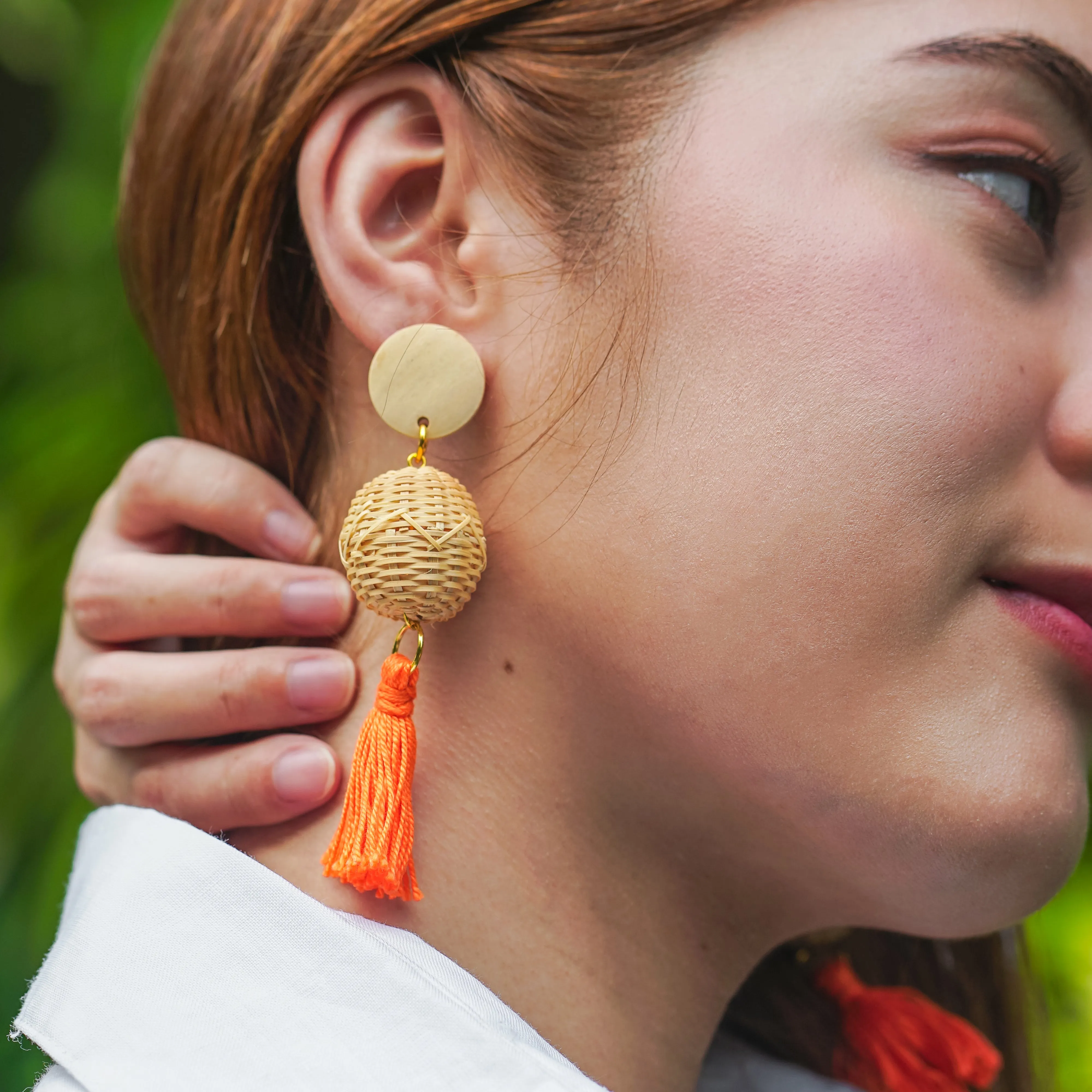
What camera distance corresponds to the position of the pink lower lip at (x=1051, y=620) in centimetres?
108

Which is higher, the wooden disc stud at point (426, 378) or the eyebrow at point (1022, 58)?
the eyebrow at point (1022, 58)

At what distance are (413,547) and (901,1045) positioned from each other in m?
1.13

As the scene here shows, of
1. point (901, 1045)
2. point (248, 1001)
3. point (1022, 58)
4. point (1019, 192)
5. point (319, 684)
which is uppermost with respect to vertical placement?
point (1022, 58)

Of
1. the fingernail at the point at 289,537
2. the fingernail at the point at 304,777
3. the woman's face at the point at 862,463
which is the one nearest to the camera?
the woman's face at the point at 862,463

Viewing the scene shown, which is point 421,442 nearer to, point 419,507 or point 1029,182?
point 419,507

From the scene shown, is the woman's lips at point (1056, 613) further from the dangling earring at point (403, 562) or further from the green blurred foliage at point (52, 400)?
the green blurred foliage at point (52, 400)

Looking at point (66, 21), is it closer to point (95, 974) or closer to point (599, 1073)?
point (95, 974)

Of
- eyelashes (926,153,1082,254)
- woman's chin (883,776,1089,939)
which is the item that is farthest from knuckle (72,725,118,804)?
eyelashes (926,153,1082,254)

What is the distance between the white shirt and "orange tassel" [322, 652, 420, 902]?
0.06 m

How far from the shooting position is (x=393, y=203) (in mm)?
1217

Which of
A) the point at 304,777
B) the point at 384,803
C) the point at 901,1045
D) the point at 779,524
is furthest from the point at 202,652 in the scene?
the point at 901,1045

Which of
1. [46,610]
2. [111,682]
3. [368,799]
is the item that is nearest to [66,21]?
[46,610]

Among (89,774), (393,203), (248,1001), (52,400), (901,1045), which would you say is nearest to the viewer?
(248,1001)

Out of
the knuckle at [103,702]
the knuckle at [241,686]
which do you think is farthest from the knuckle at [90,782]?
the knuckle at [241,686]
